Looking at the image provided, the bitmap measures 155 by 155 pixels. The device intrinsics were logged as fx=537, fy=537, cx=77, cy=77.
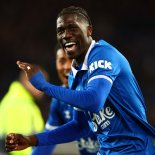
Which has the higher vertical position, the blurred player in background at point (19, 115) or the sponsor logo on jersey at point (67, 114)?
the blurred player in background at point (19, 115)

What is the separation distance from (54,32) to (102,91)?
6.86 m

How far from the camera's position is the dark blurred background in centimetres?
899

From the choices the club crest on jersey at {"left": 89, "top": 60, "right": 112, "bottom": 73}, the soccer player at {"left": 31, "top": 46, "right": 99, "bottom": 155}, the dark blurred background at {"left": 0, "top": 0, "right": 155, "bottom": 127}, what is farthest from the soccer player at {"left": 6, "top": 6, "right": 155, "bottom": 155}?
the dark blurred background at {"left": 0, "top": 0, "right": 155, "bottom": 127}

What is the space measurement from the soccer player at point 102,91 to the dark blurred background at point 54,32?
17.6ft

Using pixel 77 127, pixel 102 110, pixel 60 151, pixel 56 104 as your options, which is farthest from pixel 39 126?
pixel 102 110

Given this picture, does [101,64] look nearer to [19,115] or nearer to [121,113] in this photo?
[121,113]

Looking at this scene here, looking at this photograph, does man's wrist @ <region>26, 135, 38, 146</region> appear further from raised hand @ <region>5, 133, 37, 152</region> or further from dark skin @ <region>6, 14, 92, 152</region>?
dark skin @ <region>6, 14, 92, 152</region>

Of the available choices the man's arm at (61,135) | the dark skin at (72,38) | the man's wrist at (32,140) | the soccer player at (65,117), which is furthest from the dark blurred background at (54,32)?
the dark skin at (72,38)

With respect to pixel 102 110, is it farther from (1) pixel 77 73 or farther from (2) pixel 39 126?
(2) pixel 39 126

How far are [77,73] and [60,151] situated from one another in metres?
4.04

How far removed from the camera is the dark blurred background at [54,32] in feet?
29.5

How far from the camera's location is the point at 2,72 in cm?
888

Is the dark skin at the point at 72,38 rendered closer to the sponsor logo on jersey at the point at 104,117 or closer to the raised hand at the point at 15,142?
the raised hand at the point at 15,142

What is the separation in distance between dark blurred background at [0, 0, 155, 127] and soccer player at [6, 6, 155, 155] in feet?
17.6
